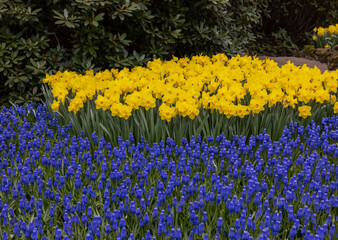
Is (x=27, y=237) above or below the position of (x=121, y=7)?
below

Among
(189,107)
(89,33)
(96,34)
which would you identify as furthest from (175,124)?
(96,34)

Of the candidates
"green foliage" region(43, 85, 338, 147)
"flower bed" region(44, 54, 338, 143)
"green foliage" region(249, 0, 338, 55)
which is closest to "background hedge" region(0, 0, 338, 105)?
"flower bed" region(44, 54, 338, 143)

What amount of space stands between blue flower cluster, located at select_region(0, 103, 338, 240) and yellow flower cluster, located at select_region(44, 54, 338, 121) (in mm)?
342

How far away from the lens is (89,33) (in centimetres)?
484

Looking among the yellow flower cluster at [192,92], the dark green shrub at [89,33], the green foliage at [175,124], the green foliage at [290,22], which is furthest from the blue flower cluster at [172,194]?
the green foliage at [290,22]

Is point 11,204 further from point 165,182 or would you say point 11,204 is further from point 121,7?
point 121,7

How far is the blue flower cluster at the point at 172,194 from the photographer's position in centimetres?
210

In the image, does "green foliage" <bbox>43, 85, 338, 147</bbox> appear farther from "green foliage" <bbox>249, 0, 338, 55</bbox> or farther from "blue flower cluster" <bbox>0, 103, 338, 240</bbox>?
"green foliage" <bbox>249, 0, 338, 55</bbox>

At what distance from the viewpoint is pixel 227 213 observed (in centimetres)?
234

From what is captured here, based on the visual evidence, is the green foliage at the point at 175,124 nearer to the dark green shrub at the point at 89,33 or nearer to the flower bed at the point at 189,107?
the flower bed at the point at 189,107

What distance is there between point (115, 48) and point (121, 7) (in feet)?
1.63

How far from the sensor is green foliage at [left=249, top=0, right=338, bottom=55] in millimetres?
10273

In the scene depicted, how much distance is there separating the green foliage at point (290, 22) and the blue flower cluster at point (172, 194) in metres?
7.44

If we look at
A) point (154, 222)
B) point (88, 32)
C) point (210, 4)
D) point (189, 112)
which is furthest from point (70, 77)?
point (154, 222)
